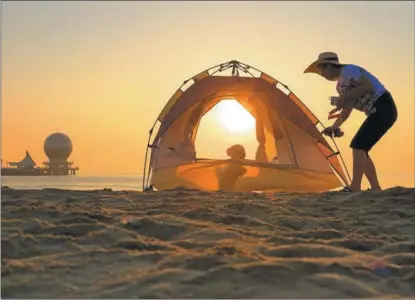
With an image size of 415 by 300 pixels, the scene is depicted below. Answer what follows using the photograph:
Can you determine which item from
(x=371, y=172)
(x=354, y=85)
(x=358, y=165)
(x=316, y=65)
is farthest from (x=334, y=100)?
(x=371, y=172)

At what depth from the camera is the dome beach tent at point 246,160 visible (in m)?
8.93

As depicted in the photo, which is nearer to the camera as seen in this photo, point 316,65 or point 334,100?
point 334,100

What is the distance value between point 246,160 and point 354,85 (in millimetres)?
3521

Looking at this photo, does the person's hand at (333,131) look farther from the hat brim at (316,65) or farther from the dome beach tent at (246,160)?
the dome beach tent at (246,160)

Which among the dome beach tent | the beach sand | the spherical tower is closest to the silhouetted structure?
the spherical tower

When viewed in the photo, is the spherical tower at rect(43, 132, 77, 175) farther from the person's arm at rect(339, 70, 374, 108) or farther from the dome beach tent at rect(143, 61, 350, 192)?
the person's arm at rect(339, 70, 374, 108)

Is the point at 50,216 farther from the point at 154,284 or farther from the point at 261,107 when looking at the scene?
the point at 261,107

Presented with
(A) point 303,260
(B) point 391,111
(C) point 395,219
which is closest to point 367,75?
(B) point 391,111

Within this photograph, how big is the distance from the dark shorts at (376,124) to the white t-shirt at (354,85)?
0.19 ft

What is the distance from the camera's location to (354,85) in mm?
5750

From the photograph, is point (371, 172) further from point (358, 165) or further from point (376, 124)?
point (376, 124)

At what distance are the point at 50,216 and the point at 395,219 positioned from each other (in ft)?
8.23

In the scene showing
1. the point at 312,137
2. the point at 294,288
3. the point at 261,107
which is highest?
the point at 261,107

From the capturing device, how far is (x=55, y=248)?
2.85 metres
